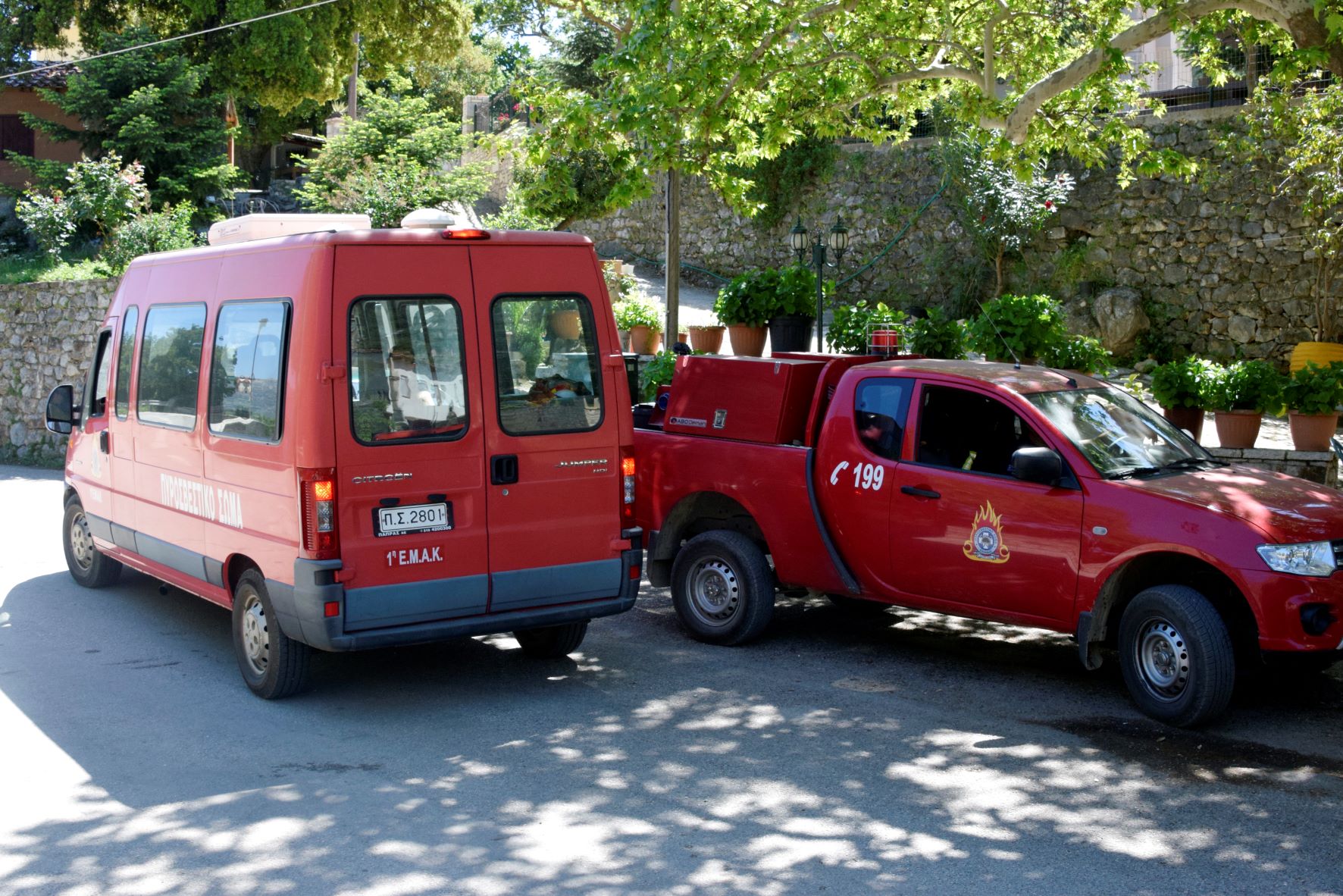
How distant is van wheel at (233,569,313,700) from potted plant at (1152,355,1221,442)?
25.0 feet

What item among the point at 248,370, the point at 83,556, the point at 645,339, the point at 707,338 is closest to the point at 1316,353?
the point at 707,338

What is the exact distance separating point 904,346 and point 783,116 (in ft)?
11.5

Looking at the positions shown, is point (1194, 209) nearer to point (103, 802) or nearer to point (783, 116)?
point (783, 116)

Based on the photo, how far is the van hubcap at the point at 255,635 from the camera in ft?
22.8

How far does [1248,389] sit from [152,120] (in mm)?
21457

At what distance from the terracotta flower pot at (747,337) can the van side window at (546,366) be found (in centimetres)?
971

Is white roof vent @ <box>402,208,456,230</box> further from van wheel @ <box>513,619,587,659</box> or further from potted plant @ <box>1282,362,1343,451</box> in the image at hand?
potted plant @ <box>1282,362,1343,451</box>

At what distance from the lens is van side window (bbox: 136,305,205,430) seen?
759cm

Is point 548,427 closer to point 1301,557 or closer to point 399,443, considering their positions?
point 399,443

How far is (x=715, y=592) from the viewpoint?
822cm

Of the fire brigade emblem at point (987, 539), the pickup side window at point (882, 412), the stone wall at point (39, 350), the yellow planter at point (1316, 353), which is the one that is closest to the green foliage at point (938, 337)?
the pickup side window at point (882, 412)

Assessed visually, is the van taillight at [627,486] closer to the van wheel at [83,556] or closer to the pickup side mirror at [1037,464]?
the pickup side mirror at [1037,464]

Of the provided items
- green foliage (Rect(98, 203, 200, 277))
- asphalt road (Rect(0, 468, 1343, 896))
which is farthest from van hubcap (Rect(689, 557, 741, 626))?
green foliage (Rect(98, 203, 200, 277))

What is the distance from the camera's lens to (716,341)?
57.7 feet
